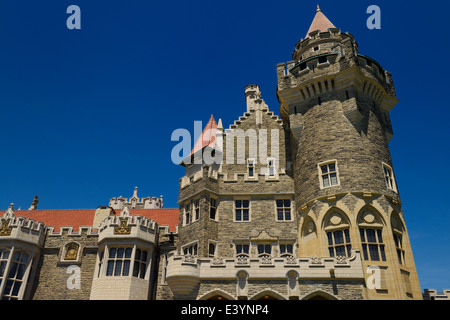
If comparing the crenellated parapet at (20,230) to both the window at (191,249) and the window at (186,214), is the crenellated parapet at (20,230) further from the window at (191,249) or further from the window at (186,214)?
the window at (191,249)

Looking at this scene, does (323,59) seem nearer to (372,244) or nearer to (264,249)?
(372,244)

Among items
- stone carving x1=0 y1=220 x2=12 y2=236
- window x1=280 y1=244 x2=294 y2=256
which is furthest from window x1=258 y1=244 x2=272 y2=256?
stone carving x1=0 y1=220 x2=12 y2=236

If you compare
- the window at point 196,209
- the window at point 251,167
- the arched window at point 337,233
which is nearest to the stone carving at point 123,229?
the window at point 196,209

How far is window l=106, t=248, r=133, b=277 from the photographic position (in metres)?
26.1

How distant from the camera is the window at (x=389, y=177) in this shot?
82.3ft

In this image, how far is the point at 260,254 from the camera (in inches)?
1017

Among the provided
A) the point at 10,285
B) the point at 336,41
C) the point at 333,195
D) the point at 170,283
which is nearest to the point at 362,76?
the point at 336,41

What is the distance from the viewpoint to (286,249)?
2597 cm

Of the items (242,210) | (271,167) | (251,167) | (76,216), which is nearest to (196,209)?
(242,210)

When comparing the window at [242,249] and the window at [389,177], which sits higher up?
the window at [389,177]

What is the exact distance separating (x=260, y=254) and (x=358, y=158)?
31.1 feet

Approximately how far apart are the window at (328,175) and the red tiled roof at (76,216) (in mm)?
16161

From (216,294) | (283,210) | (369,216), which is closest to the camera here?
(216,294)

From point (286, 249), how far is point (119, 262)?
39.7ft
